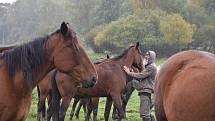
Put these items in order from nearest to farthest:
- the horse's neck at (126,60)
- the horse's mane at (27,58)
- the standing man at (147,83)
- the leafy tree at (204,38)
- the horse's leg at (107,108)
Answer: the horse's mane at (27,58) < the standing man at (147,83) < the horse's leg at (107,108) < the horse's neck at (126,60) < the leafy tree at (204,38)

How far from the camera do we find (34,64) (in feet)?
14.4

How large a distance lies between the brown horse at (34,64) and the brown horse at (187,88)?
0.88 m

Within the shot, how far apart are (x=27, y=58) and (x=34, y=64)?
0.11 m

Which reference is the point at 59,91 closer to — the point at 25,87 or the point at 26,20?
the point at 25,87

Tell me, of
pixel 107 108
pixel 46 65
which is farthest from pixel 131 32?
pixel 46 65

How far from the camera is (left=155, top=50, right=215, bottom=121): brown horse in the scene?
3.37 metres

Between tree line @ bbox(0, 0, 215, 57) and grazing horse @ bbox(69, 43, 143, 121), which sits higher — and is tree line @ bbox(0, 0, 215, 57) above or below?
below

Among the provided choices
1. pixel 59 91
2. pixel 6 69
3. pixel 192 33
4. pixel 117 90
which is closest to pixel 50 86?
pixel 59 91

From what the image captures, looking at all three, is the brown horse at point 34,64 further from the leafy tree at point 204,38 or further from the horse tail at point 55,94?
the leafy tree at point 204,38

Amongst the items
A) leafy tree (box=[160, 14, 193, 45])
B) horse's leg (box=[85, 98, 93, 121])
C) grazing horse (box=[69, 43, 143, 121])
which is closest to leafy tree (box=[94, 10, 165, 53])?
leafy tree (box=[160, 14, 193, 45])

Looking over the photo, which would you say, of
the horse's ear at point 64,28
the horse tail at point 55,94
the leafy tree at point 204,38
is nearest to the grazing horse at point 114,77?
the horse tail at point 55,94

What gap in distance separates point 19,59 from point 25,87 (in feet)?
1.12

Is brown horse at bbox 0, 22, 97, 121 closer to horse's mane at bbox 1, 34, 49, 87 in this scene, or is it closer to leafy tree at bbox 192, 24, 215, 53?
horse's mane at bbox 1, 34, 49, 87

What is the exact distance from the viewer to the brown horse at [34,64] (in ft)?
13.9
